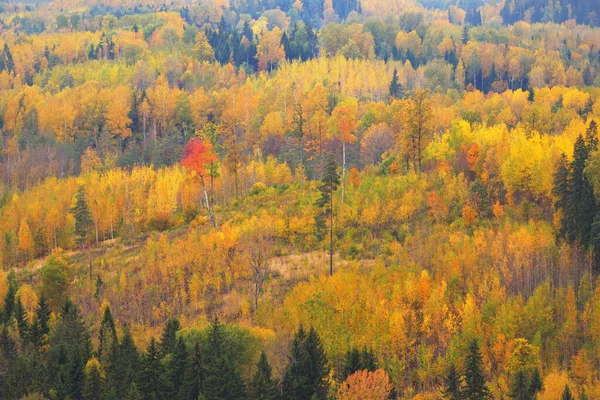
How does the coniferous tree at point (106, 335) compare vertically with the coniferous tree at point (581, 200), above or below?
below

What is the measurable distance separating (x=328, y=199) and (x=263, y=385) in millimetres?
24383

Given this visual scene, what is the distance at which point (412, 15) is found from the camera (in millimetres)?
176250

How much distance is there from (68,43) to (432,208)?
12557 centimetres

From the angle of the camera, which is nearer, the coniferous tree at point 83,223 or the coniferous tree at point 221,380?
the coniferous tree at point 221,380

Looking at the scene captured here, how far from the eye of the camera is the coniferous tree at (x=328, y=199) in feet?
212

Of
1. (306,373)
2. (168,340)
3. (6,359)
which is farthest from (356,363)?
(6,359)

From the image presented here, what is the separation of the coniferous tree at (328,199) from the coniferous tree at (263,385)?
15532 mm

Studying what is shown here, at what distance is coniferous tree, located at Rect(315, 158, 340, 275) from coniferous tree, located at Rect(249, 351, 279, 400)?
51.0ft

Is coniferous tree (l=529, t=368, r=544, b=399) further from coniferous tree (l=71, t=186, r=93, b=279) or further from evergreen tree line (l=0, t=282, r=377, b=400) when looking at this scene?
coniferous tree (l=71, t=186, r=93, b=279)

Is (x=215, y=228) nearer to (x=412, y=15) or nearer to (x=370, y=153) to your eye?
(x=370, y=153)

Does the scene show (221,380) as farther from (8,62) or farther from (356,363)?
(8,62)

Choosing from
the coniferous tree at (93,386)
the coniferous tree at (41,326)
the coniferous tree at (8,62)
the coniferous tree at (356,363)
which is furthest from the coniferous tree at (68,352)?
the coniferous tree at (8,62)

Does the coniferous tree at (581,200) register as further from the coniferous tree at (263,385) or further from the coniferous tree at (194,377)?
the coniferous tree at (194,377)

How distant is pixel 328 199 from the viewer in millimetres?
67875
